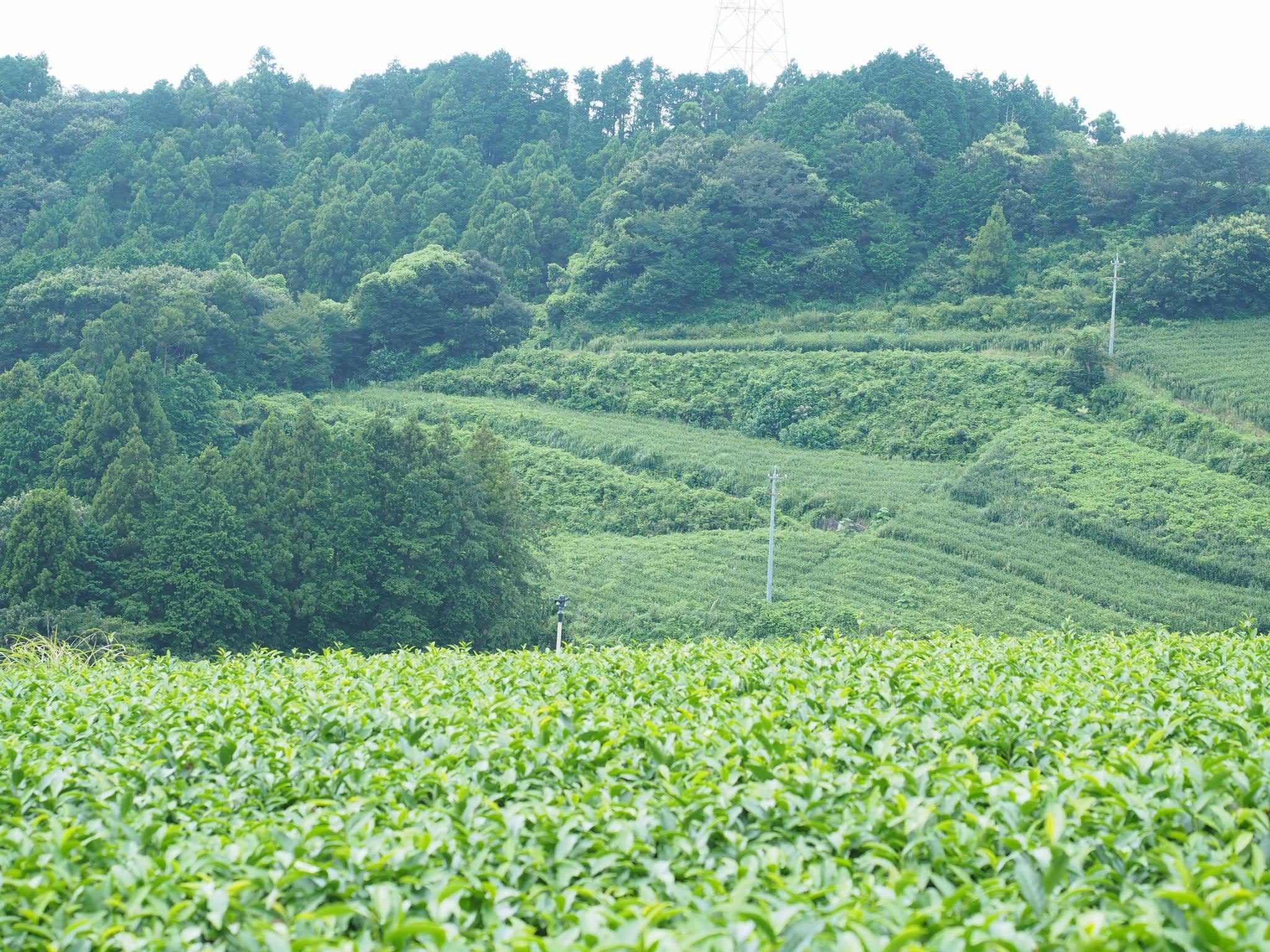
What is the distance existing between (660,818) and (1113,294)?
100 feet

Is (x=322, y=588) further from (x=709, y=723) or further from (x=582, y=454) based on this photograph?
(x=709, y=723)

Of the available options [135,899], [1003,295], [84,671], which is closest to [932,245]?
[1003,295]

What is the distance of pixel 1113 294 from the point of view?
100 ft

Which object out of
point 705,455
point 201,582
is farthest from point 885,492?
point 201,582

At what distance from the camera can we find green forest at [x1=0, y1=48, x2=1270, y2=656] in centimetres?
1936

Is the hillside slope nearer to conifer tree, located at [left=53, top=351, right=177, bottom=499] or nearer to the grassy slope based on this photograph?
the grassy slope

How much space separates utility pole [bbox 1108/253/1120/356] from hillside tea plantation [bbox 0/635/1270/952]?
88.5 ft

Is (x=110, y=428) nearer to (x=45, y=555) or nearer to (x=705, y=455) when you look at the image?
(x=45, y=555)

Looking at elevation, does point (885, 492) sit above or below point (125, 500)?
below

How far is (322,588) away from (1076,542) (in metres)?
13.8

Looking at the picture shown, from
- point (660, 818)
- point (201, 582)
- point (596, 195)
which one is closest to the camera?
point (660, 818)

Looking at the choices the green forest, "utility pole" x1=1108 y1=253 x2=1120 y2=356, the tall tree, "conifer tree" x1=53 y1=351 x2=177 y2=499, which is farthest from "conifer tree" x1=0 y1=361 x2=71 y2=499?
the tall tree

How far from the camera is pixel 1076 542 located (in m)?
22.5

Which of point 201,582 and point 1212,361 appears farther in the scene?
point 1212,361
